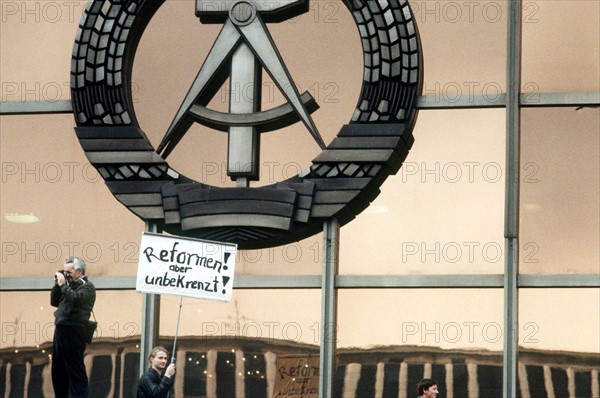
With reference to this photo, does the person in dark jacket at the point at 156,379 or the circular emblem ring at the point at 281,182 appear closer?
the person in dark jacket at the point at 156,379

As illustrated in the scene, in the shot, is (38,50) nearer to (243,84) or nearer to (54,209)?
(54,209)

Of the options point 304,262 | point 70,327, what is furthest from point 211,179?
point 70,327

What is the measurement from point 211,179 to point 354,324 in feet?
6.99

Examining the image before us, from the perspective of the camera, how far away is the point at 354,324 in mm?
17781

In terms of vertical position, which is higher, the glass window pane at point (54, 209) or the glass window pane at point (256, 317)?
the glass window pane at point (54, 209)

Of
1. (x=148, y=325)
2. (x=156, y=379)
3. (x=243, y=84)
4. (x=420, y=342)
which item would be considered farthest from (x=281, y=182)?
(x=156, y=379)

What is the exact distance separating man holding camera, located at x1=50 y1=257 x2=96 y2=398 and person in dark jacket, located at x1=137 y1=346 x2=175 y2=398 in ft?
4.17

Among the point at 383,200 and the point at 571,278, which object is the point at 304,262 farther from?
the point at 571,278

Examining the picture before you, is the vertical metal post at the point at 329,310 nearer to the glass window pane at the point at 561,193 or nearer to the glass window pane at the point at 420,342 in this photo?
the glass window pane at the point at 420,342

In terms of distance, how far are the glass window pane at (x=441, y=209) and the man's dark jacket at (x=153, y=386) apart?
300 cm

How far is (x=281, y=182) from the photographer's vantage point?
707 inches

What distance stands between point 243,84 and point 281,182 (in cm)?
115

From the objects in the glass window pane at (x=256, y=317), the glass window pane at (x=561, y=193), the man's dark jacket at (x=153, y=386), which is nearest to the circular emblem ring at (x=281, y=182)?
the glass window pane at (x=256, y=317)

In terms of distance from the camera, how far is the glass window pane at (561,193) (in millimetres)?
17641
